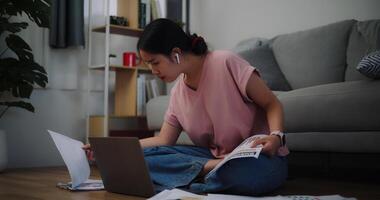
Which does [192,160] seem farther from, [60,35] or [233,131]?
[60,35]

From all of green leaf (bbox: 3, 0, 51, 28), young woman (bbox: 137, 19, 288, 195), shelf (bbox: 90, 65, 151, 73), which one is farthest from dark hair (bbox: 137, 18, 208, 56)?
shelf (bbox: 90, 65, 151, 73)

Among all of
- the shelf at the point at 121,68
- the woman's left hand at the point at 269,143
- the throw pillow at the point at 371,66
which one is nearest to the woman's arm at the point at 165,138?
the woman's left hand at the point at 269,143

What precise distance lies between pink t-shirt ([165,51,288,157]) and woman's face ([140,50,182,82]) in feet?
0.36

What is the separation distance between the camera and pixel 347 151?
1887mm

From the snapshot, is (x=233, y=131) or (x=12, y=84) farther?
(x=12, y=84)

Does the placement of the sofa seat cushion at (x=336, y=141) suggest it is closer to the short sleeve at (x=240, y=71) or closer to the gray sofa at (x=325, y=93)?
the gray sofa at (x=325, y=93)

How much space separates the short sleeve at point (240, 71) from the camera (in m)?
1.40

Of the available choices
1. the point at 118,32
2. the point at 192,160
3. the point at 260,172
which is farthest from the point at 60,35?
the point at 260,172

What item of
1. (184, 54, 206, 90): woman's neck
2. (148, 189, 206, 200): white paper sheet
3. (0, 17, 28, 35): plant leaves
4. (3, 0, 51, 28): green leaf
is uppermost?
(3, 0, 51, 28): green leaf

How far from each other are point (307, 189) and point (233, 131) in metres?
0.42

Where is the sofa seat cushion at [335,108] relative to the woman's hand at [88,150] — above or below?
above

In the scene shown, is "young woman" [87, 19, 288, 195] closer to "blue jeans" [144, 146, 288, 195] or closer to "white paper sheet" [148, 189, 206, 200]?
"blue jeans" [144, 146, 288, 195]

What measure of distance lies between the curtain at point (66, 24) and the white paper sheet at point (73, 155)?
1.60 metres

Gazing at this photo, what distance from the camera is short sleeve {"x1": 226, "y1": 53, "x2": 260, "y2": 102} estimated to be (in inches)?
55.1
